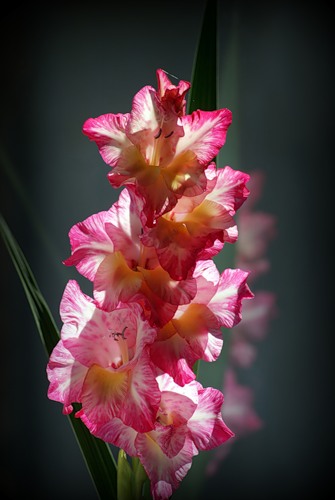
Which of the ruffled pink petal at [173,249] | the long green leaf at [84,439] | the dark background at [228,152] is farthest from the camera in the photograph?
the dark background at [228,152]

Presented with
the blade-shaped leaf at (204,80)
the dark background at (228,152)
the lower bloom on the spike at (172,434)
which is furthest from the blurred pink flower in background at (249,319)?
the lower bloom on the spike at (172,434)

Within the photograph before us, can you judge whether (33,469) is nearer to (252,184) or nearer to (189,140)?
(252,184)

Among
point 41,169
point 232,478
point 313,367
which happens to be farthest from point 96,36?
point 232,478

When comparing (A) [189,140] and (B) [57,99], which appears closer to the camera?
(A) [189,140]

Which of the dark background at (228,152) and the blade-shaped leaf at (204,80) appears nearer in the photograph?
the blade-shaped leaf at (204,80)

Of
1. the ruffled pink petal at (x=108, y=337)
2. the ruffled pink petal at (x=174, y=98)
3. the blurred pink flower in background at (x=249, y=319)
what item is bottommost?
the blurred pink flower in background at (x=249, y=319)

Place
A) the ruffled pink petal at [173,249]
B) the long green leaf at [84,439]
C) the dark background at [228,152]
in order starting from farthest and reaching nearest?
the dark background at [228,152]
the long green leaf at [84,439]
the ruffled pink petal at [173,249]

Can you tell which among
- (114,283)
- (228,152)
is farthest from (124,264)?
(228,152)

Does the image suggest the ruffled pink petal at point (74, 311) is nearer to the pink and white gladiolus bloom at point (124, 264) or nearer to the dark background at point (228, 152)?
the pink and white gladiolus bloom at point (124, 264)
